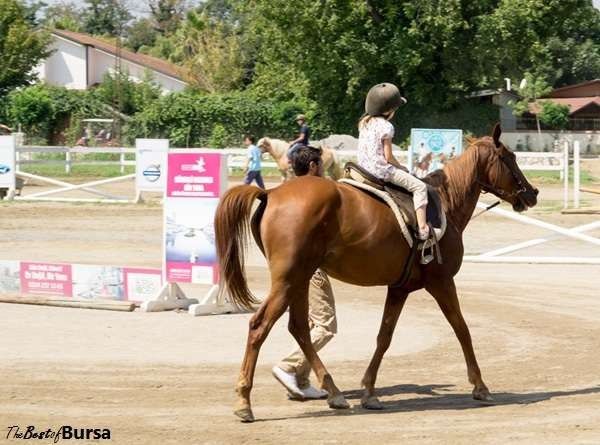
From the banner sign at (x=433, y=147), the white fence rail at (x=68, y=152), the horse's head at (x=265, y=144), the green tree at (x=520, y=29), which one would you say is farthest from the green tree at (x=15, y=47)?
the horse's head at (x=265, y=144)

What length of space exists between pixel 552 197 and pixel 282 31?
23.8 m

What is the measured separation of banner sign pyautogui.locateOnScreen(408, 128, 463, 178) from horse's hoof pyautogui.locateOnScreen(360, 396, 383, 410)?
1789 centimetres

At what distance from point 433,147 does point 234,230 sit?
19.1m

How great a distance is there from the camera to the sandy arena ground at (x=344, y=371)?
26.5 feet

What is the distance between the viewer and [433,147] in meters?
27.4

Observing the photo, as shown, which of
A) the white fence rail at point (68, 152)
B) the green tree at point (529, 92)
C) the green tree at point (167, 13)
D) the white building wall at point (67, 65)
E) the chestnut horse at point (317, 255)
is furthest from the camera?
the green tree at point (167, 13)

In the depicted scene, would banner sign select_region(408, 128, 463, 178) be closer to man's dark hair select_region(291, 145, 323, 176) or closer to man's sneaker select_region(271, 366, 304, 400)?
man's dark hair select_region(291, 145, 323, 176)

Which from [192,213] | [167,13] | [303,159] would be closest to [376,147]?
[303,159]

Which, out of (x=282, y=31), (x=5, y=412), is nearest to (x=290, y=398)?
(x=5, y=412)

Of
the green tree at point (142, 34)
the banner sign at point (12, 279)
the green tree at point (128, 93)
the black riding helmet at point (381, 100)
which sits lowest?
the banner sign at point (12, 279)

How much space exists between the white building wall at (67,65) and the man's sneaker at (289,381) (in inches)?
2840

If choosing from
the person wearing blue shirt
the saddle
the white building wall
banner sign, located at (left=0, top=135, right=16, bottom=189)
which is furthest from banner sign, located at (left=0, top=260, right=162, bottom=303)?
the white building wall

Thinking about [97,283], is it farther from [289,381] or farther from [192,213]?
[289,381]

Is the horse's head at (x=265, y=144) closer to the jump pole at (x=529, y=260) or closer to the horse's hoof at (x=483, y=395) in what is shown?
the jump pole at (x=529, y=260)
